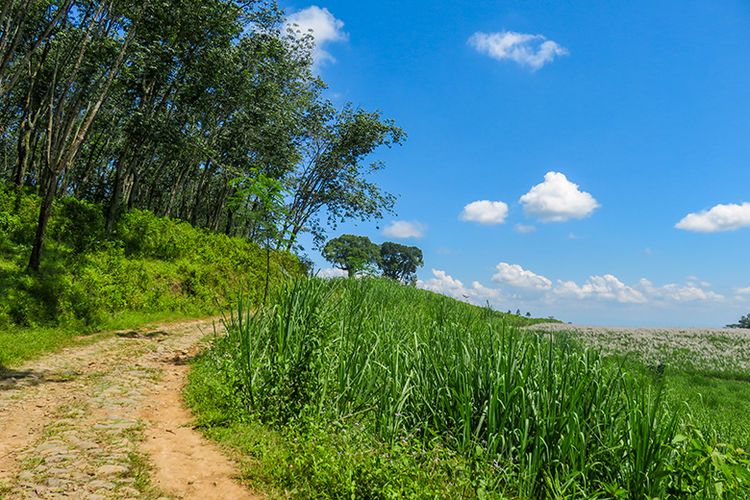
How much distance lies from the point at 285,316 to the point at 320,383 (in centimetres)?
146

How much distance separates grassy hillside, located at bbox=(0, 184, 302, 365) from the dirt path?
1708 millimetres

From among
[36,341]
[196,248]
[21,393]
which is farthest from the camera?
[196,248]

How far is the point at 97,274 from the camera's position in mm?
12922

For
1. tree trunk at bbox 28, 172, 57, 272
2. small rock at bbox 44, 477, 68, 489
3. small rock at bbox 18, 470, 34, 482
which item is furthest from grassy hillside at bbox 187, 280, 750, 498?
tree trunk at bbox 28, 172, 57, 272

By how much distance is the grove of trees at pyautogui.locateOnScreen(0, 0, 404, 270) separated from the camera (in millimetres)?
12117

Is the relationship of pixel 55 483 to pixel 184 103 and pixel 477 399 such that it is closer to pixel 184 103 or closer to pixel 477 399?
pixel 477 399

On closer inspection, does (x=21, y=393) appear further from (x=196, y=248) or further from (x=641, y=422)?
(x=196, y=248)

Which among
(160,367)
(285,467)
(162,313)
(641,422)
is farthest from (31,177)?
(641,422)

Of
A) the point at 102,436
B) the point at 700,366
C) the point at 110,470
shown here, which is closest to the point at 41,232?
the point at 102,436

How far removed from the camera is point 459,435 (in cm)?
477

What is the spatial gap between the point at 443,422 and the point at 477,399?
1.56 feet

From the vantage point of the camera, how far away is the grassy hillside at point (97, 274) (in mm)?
10336

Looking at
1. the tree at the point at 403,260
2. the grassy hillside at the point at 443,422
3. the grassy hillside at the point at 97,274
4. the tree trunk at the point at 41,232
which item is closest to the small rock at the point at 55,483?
the grassy hillside at the point at 443,422

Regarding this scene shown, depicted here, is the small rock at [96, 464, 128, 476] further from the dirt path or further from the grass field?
the grass field
